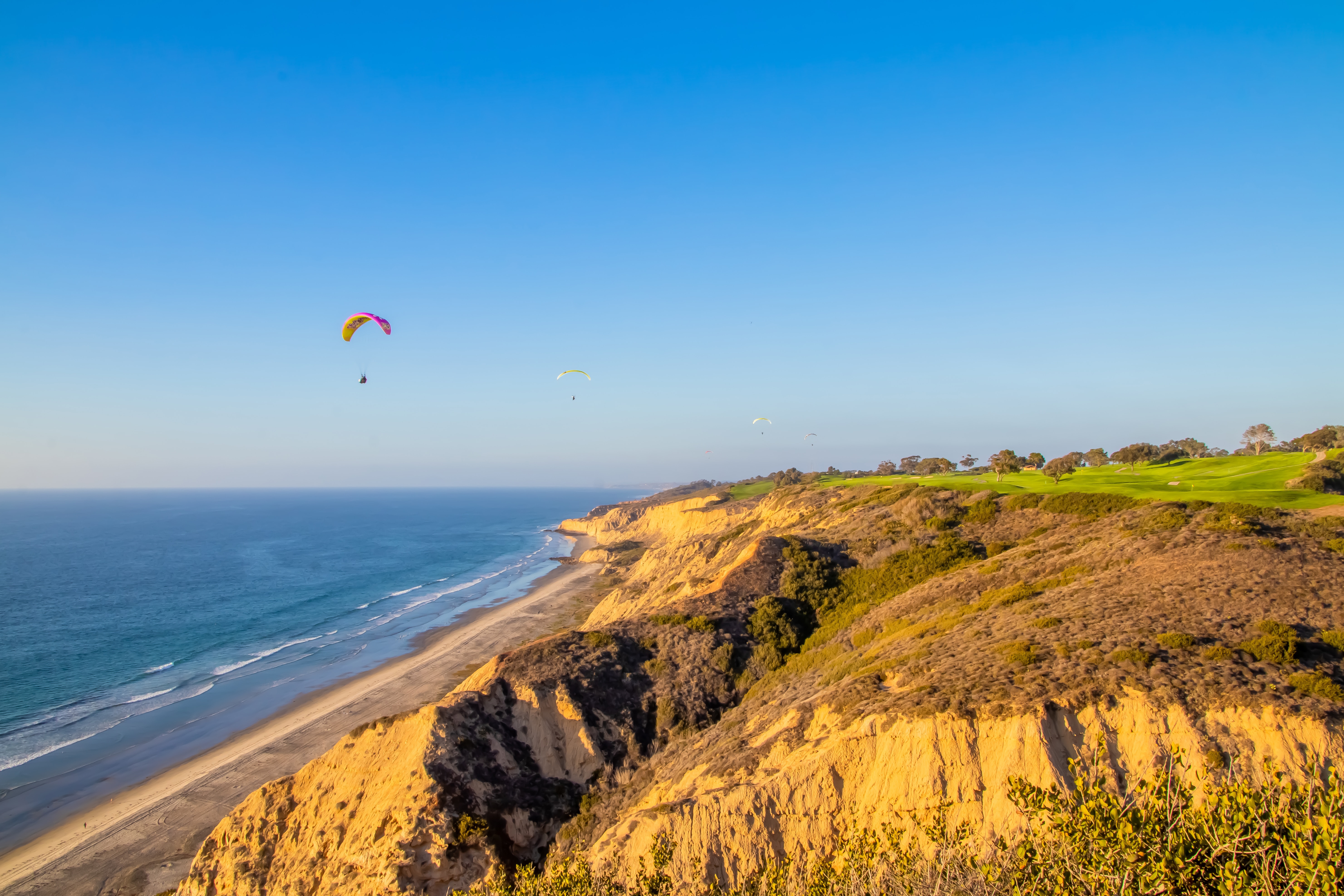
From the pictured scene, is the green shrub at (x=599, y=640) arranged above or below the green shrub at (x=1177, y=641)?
below

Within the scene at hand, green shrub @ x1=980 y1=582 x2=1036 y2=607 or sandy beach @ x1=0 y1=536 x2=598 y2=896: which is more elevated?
green shrub @ x1=980 y1=582 x2=1036 y2=607

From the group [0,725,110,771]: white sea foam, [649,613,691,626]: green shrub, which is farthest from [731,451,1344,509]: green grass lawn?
[0,725,110,771]: white sea foam

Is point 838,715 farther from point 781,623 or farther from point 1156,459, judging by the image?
point 1156,459

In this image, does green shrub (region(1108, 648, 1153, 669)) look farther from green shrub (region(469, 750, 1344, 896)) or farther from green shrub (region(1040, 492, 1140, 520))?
green shrub (region(1040, 492, 1140, 520))

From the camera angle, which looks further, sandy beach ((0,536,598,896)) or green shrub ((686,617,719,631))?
green shrub ((686,617,719,631))

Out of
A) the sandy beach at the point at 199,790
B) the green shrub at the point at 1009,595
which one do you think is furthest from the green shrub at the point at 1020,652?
the sandy beach at the point at 199,790

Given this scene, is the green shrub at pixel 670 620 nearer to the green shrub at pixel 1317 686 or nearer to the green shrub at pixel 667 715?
the green shrub at pixel 667 715
